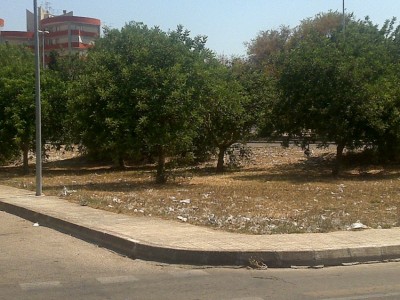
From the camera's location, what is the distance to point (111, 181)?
24.5 m

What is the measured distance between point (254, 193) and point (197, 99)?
4.33 meters

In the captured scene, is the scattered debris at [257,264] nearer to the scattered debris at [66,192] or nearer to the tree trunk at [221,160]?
the scattered debris at [66,192]

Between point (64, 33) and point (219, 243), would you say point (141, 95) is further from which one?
point (64, 33)

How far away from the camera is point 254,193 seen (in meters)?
19.2

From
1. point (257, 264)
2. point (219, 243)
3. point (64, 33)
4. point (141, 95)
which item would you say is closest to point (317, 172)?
point (141, 95)

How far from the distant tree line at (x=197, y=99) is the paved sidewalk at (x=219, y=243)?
813cm

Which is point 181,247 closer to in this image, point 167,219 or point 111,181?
point 167,219

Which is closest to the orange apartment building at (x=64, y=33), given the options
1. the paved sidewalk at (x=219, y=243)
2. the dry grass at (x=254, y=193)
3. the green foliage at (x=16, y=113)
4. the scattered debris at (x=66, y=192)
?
the dry grass at (x=254, y=193)

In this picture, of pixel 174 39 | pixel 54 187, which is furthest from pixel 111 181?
pixel 174 39

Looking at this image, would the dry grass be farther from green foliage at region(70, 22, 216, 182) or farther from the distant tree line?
green foliage at region(70, 22, 216, 182)

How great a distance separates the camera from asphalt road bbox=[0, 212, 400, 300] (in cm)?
757

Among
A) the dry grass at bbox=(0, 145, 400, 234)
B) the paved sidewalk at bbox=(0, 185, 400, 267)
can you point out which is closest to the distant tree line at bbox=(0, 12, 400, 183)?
the dry grass at bbox=(0, 145, 400, 234)

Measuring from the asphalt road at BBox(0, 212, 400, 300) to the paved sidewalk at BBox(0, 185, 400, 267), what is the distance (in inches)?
10.4

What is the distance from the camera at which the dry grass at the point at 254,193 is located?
43.2 ft
